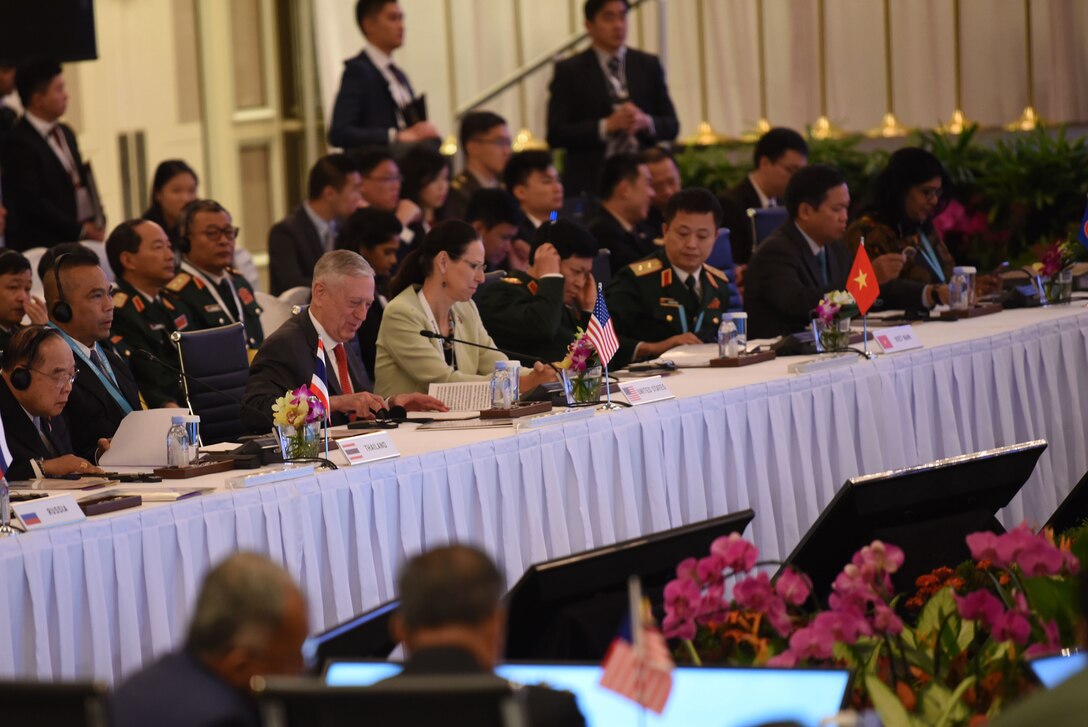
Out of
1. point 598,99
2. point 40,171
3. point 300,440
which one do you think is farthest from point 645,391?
point 598,99

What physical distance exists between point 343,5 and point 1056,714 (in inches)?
353

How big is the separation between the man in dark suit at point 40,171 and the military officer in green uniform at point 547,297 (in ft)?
6.74

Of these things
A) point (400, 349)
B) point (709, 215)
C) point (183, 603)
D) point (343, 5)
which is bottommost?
point (183, 603)

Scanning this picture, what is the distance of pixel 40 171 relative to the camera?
6.60 meters

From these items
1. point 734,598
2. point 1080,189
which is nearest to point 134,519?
point 734,598

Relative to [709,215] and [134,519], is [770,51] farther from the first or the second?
[134,519]

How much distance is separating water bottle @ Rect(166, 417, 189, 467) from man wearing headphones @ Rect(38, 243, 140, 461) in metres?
0.74

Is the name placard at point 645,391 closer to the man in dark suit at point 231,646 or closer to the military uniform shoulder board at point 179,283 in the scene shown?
the military uniform shoulder board at point 179,283

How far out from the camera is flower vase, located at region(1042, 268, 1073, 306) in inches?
227

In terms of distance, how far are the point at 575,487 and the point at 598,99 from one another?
418 centimetres

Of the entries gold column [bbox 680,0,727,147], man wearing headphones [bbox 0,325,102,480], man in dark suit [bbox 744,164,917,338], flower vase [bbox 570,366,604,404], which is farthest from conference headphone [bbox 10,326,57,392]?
gold column [bbox 680,0,727,147]

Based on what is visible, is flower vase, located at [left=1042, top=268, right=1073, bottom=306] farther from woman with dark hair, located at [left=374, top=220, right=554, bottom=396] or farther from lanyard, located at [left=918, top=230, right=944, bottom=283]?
woman with dark hair, located at [left=374, top=220, right=554, bottom=396]

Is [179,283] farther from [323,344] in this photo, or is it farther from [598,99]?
[598,99]

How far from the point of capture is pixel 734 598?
2.36 m
